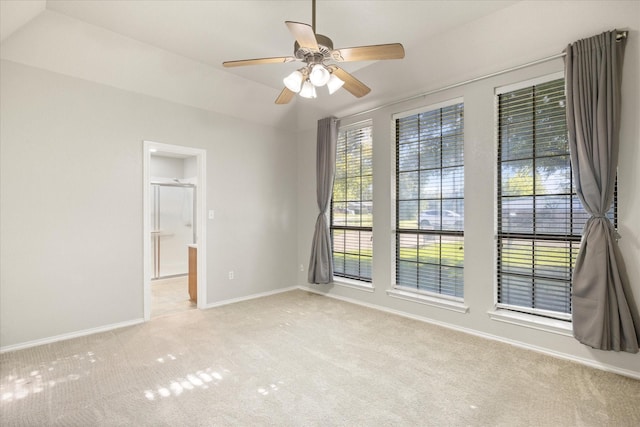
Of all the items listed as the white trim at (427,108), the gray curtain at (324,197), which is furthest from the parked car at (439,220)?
the gray curtain at (324,197)

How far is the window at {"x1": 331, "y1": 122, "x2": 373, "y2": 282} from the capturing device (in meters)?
4.46

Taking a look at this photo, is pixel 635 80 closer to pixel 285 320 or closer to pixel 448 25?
pixel 448 25

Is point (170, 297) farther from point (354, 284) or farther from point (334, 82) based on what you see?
point (334, 82)

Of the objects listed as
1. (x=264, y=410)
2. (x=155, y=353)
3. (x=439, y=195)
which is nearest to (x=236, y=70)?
(x=439, y=195)

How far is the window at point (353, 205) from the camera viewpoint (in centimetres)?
446

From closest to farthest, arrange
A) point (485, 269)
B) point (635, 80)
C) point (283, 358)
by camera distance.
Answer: point (635, 80), point (283, 358), point (485, 269)

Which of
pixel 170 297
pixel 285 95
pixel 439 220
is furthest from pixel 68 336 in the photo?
pixel 439 220

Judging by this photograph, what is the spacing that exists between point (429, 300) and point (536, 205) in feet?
4.91

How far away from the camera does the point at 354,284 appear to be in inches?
178

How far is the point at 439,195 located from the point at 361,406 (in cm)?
247

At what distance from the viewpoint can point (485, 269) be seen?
3.27m

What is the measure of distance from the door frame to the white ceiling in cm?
112

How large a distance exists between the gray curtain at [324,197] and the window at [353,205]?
175 mm

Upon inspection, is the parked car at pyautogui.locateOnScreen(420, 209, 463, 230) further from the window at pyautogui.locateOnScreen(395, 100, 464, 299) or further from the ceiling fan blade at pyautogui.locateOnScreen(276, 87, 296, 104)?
the ceiling fan blade at pyautogui.locateOnScreen(276, 87, 296, 104)
